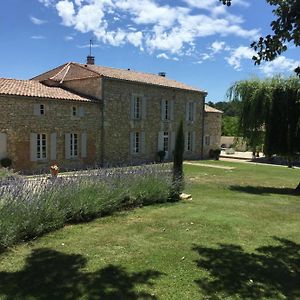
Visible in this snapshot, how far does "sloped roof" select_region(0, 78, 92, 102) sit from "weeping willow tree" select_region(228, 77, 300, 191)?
1075 cm

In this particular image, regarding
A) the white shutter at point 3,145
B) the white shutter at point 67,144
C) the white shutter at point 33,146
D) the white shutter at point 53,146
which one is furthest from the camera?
the white shutter at point 67,144

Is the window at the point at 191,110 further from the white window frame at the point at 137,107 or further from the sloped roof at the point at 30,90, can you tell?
the sloped roof at the point at 30,90

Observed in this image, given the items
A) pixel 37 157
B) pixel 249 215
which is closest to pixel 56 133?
pixel 37 157

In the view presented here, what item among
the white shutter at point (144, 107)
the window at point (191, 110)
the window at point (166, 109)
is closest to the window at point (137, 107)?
the white shutter at point (144, 107)

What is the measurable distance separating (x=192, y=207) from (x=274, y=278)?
513cm

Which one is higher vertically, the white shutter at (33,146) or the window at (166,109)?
the window at (166,109)

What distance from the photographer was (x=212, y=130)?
36375 millimetres

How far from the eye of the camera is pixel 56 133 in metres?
22.0

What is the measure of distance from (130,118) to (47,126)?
23.0 feet

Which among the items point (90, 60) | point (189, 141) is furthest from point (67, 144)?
point (189, 141)

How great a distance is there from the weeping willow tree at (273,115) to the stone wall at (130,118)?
942 cm

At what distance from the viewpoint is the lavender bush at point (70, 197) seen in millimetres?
6469

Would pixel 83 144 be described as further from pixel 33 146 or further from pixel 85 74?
pixel 85 74

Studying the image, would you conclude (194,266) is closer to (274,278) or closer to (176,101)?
(274,278)
